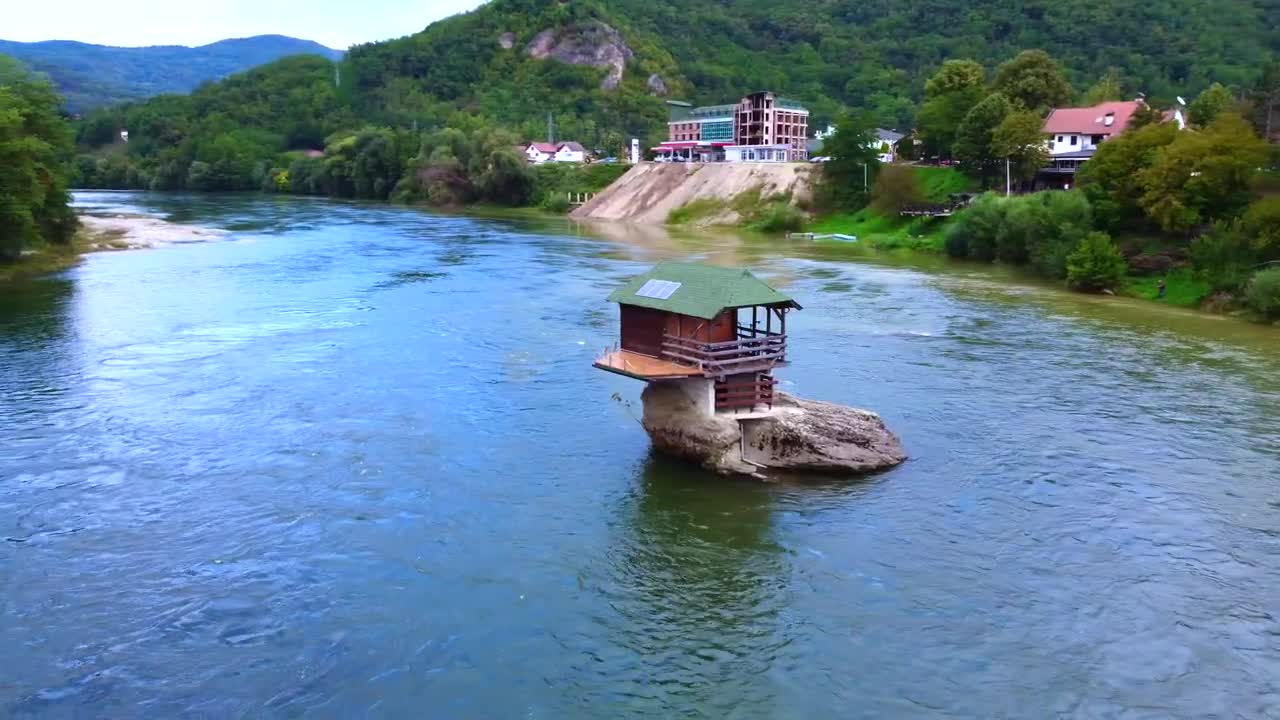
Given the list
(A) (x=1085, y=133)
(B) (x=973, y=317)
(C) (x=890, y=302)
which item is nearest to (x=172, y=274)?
(C) (x=890, y=302)

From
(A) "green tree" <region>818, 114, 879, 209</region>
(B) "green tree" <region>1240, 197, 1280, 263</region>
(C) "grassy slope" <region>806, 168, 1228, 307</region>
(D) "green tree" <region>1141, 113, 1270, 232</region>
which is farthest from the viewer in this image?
(A) "green tree" <region>818, 114, 879, 209</region>

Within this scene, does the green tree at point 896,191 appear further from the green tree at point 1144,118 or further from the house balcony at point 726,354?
the house balcony at point 726,354

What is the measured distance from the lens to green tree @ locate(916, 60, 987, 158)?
8962 cm

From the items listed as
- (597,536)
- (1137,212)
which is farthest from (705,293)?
(1137,212)

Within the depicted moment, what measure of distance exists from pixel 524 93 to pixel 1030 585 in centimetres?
19031

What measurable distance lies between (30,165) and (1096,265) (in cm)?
5967

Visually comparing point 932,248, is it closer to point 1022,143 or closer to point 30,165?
point 1022,143

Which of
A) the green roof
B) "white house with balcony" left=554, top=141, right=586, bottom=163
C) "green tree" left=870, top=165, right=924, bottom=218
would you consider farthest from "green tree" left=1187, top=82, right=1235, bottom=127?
"white house with balcony" left=554, top=141, right=586, bottom=163

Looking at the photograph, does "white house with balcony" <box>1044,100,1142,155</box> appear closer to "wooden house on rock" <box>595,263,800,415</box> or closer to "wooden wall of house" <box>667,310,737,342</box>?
"wooden house on rock" <box>595,263,800,415</box>

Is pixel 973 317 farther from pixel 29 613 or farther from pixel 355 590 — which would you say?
pixel 29 613

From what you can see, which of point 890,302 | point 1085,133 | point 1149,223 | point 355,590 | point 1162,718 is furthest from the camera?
point 1085,133

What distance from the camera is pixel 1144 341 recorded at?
40.8 m

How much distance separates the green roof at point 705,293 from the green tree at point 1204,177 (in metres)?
38.5

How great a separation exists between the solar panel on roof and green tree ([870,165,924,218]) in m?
60.9
